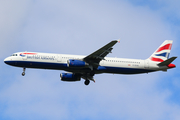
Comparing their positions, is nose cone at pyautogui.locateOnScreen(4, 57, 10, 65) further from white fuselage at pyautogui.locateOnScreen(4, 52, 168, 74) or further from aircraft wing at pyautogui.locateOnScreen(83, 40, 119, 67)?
aircraft wing at pyautogui.locateOnScreen(83, 40, 119, 67)

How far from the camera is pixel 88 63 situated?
53.2 meters

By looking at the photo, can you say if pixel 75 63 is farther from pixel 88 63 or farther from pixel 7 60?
pixel 7 60

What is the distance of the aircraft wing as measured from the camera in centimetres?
5019

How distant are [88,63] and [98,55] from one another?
233cm

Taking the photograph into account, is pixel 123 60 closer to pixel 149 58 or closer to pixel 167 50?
pixel 149 58

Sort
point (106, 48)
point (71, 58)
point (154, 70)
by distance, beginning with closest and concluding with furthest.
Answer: point (106, 48) < point (71, 58) < point (154, 70)

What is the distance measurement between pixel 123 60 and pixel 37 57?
49.6 feet

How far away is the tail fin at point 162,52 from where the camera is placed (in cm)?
5931

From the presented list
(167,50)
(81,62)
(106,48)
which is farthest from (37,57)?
(167,50)

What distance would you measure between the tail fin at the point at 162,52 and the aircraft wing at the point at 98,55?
11802 mm

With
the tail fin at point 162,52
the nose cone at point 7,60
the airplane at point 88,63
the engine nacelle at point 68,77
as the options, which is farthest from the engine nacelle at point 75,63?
the tail fin at point 162,52

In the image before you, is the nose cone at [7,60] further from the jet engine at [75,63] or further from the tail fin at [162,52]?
the tail fin at [162,52]

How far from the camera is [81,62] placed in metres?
52.3

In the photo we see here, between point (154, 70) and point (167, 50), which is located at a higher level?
point (167, 50)
